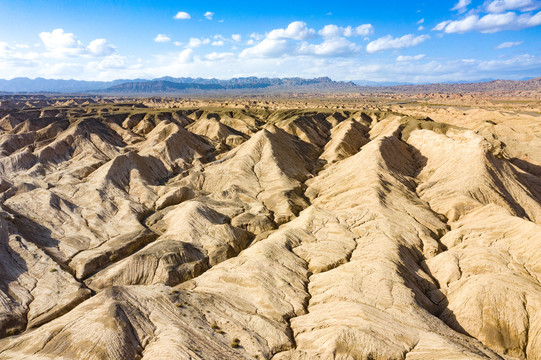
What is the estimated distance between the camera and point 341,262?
119ft

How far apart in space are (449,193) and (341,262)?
2645 centimetres

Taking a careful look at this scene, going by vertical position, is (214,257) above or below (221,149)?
below

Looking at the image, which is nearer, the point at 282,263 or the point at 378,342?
the point at 378,342

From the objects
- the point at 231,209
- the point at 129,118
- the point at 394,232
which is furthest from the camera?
the point at 129,118

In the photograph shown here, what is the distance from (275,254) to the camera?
36.6 metres

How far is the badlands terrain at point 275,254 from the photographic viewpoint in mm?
23828

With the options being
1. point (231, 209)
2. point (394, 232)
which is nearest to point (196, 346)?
point (394, 232)

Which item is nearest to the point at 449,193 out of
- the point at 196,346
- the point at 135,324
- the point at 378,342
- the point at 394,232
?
the point at 394,232

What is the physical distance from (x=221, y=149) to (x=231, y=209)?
44.4 metres

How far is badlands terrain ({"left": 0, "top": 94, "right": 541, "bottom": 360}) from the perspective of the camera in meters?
23.8

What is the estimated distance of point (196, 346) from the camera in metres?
22.5

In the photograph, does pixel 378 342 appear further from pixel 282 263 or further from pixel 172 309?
pixel 172 309

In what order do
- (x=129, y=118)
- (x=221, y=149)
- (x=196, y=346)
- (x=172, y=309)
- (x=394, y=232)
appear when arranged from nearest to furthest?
1. (x=196, y=346)
2. (x=172, y=309)
3. (x=394, y=232)
4. (x=221, y=149)
5. (x=129, y=118)

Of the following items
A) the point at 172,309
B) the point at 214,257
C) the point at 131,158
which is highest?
the point at 131,158
